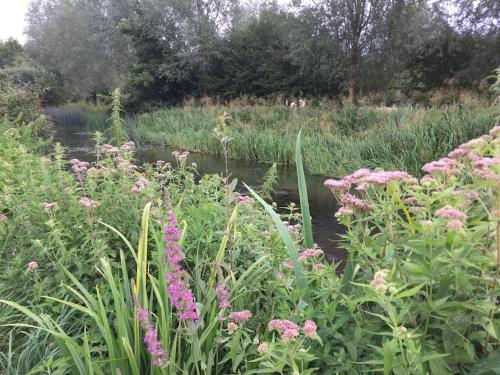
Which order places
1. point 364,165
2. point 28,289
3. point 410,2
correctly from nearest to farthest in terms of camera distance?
1. point 28,289
2. point 364,165
3. point 410,2

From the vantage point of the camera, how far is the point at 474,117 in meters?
7.92

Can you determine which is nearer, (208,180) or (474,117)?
(208,180)

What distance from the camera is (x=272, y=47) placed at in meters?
21.5

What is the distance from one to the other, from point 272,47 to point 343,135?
490 inches

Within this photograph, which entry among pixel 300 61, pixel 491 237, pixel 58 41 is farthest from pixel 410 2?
pixel 58 41

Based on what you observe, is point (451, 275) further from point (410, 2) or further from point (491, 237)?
point (410, 2)

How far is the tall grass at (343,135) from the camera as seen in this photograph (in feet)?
25.7

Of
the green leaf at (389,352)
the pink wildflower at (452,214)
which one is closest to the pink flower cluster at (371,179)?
the pink wildflower at (452,214)

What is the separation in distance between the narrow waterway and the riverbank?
540mm

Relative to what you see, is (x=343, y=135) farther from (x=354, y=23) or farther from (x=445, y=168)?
(x=445, y=168)

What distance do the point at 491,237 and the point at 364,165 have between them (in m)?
7.51

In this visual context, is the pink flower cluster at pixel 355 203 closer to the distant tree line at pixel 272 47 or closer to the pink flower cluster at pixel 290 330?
the pink flower cluster at pixel 290 330

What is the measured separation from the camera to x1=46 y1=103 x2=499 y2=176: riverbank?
25.7 ft

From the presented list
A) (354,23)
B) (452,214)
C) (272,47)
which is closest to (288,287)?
(452,214)
